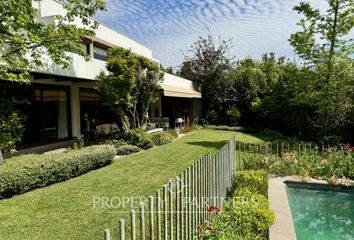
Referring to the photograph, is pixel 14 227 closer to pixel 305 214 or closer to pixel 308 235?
pixel 308 235

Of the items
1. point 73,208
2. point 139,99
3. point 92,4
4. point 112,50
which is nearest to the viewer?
point 73,208

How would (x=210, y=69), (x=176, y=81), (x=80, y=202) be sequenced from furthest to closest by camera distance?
(x=210, y=69)
(x=176, y=81)
(x=80, y=202)

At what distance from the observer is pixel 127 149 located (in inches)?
583

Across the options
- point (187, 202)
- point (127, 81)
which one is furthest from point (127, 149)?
point (187, 202)

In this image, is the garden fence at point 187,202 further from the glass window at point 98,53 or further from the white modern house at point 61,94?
the glass window at point 98,53

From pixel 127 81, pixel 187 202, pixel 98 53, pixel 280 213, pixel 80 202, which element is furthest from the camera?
pixel 98 53

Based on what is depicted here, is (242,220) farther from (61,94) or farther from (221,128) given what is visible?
(221,128)

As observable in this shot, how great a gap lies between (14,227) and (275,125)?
26826 mm

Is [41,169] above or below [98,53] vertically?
below

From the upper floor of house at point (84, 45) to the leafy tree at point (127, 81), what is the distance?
2.57 ft

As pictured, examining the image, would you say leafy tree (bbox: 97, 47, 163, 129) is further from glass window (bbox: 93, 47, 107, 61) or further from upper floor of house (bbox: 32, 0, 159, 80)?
glass window (bbox: 93, 47, 107, 61)

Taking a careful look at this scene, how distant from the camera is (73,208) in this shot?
6.96 metres

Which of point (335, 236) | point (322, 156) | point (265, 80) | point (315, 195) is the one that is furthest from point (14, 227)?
point (265, 80)

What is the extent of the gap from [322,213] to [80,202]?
7502mm
